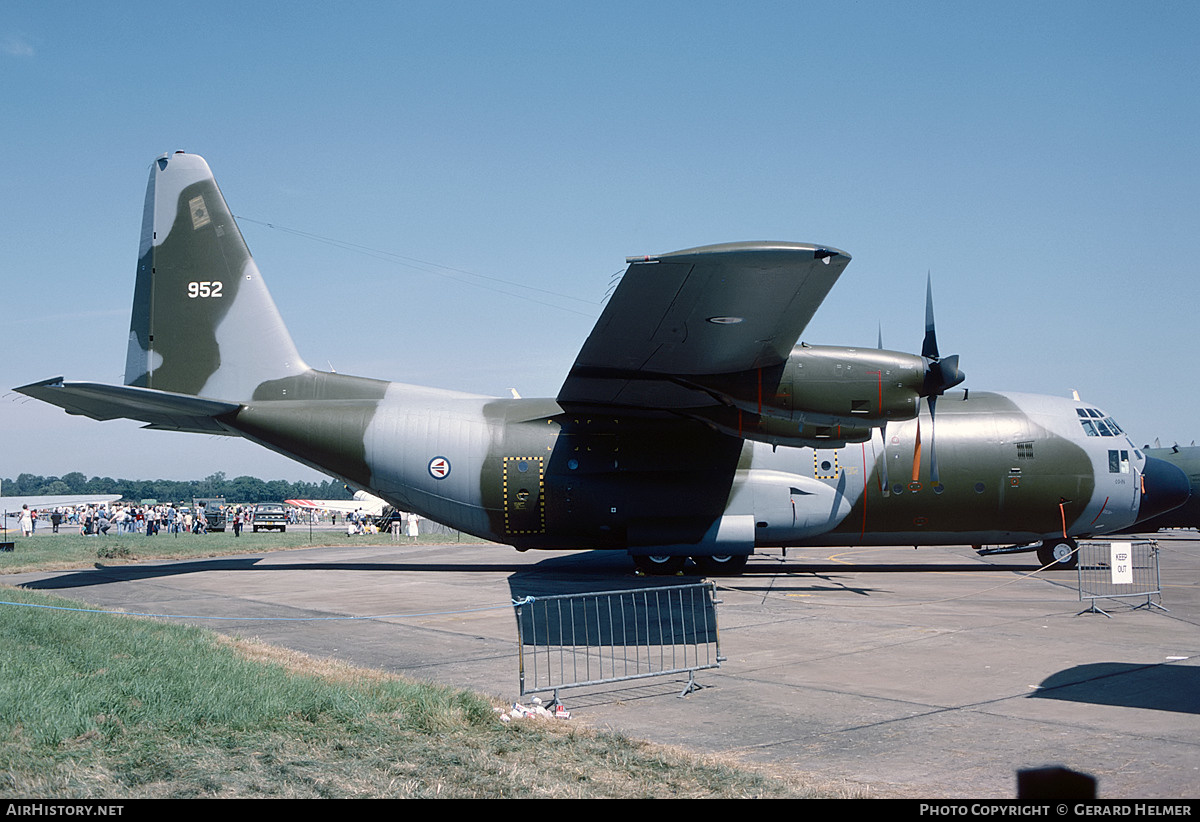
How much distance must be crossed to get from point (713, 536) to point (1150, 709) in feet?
36.8

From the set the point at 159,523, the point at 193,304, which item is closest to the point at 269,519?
the point at 159,523

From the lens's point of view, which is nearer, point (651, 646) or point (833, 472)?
point (651, 646)

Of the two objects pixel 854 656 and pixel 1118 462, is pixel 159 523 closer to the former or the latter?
pixel 1118 462

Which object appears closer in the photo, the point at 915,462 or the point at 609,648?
the point at 609,648

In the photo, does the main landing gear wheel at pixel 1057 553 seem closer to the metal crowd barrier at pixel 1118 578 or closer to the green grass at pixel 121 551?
the metal crowd barrier at pixel 1118 578

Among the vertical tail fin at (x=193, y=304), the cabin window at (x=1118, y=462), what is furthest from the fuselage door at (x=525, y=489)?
the cabin window at (x=1118, y=462)

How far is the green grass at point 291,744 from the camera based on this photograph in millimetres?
5145

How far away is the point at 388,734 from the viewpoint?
20.7 ft

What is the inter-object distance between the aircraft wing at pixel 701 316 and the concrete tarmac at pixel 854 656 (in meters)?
4.16

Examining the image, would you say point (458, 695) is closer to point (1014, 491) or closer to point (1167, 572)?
point (1014, 491)

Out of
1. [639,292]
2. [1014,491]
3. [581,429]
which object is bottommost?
[1014,491]

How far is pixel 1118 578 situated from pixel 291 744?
13.0m

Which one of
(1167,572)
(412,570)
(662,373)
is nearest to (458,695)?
(662,373)

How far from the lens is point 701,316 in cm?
1274
